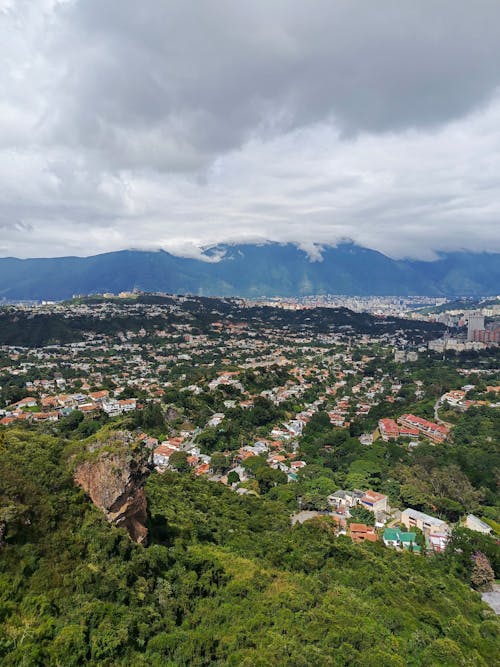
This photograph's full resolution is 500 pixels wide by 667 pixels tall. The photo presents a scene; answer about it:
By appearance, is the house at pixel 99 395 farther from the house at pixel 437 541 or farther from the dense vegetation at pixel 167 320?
the dense vegetation at pixel 167 320

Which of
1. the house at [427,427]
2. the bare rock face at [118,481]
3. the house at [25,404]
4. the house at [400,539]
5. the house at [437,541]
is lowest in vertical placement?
the house at [427,427]

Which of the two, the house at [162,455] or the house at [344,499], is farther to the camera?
the house at [162,455]

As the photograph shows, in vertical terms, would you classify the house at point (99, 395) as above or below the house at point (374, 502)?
above

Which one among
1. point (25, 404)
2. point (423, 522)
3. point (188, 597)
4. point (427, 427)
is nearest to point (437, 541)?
point (423, 522)

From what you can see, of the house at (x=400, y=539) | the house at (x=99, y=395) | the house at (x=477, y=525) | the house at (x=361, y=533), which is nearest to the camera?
the house at (x=400, y=539)

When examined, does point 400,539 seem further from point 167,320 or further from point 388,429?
point 167,320

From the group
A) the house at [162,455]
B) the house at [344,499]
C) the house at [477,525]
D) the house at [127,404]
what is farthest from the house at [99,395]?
the house at [477,525]
